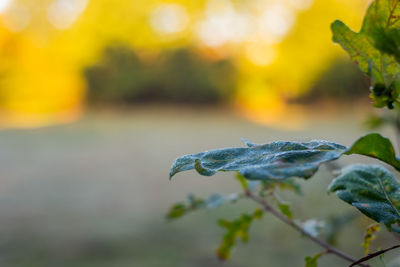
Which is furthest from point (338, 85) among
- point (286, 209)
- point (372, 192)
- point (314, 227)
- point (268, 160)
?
point (268, 160)

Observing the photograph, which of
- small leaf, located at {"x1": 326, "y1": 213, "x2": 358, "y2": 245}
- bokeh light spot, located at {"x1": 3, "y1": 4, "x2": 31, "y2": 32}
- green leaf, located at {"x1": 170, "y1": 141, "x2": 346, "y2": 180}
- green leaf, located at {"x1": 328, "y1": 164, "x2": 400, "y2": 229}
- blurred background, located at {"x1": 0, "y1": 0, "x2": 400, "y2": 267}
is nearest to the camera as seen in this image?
green leaf, located at {"x1": 170, "y1": 141, "x2": 346, "y2": 180}

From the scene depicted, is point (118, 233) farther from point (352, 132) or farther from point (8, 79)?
point (8, 79)

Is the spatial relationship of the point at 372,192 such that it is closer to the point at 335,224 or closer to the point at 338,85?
the point at 335,224

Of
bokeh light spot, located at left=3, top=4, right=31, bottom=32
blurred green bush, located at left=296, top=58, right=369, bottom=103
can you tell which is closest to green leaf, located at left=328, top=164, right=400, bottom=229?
bokeh light spot, located at left=3, top=4, right=31, bottom=32

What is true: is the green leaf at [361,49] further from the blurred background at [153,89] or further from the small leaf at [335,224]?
the blurred background at [153,89]

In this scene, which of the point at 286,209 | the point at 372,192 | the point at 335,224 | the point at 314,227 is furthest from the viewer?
the point at 335,224

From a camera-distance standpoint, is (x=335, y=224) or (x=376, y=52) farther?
(x=335, y=224)

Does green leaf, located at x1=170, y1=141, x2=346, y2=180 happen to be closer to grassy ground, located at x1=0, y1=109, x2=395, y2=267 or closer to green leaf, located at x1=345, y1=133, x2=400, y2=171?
green leaf, located at x1=345, y1=133, x2=400, y2=171

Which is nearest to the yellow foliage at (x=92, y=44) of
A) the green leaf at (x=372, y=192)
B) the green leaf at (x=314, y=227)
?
the green leaf at (x=314, y=227)
